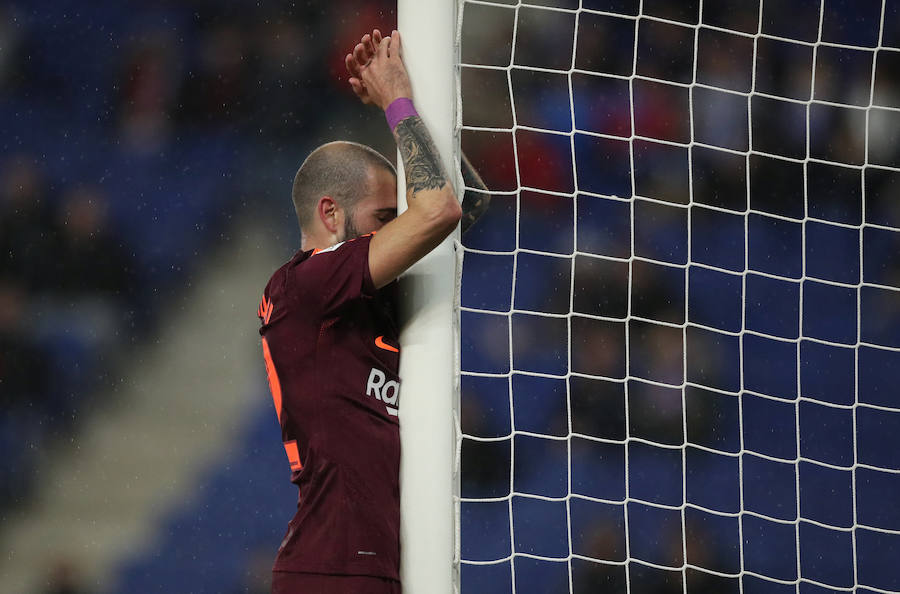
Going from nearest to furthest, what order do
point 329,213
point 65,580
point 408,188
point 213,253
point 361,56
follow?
1. point 408,188
2. point 361,56
3. point 329,213
4. point 65,580
5. point 213,253

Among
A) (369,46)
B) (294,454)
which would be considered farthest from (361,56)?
(294,454)

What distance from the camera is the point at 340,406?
142cm

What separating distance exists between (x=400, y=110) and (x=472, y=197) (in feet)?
1.27

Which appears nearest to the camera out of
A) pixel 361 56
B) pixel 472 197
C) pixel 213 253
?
pixel 361 56

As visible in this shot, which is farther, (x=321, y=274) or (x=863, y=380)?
(x=863, y=380)

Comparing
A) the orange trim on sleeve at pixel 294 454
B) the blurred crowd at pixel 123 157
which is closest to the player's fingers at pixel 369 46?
the orange trim on sleeve at pixel 294 454

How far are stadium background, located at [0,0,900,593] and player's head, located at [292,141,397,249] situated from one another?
224 centimetres

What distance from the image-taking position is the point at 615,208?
3.91 metres

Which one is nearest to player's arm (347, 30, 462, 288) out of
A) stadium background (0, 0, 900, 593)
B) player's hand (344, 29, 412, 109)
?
player's hand (344, 29, 412, 109)

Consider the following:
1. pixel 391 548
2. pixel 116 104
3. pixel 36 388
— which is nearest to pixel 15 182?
pixel 116 104

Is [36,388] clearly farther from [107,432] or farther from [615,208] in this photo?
[615,208]

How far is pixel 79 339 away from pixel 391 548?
124 inches

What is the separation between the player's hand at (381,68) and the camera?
1411mm

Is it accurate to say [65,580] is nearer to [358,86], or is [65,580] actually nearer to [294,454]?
[294,454]
